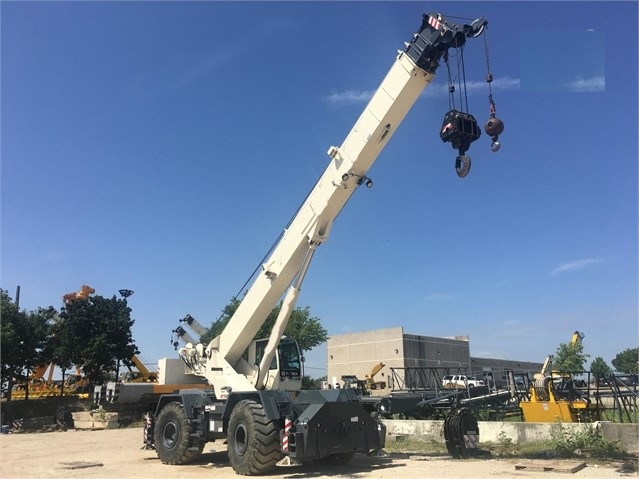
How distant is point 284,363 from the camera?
13.5 meters

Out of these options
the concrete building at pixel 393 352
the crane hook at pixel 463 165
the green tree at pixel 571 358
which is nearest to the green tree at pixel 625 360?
the concrete building at pixel 393 352

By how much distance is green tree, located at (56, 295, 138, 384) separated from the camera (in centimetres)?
3359

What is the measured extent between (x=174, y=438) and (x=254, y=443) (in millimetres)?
3750

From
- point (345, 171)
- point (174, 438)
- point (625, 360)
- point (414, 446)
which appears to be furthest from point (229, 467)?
point (625, 360)

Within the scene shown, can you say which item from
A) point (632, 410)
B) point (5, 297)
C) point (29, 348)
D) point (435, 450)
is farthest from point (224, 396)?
point (5, 297)

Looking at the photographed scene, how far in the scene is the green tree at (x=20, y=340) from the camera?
32.1 m

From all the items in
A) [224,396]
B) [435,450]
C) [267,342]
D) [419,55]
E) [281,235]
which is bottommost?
[435,450]

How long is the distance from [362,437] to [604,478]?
4.70 metres

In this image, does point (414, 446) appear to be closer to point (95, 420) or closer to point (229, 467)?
point (229, 467)

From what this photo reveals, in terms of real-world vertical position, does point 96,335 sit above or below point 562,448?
above

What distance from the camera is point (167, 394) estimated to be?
1457cm

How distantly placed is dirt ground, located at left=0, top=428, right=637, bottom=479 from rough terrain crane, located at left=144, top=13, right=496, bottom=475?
52 cm

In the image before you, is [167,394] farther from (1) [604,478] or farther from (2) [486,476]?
(1) [604,478]

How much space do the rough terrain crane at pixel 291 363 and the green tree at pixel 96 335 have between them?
68.2 feet
